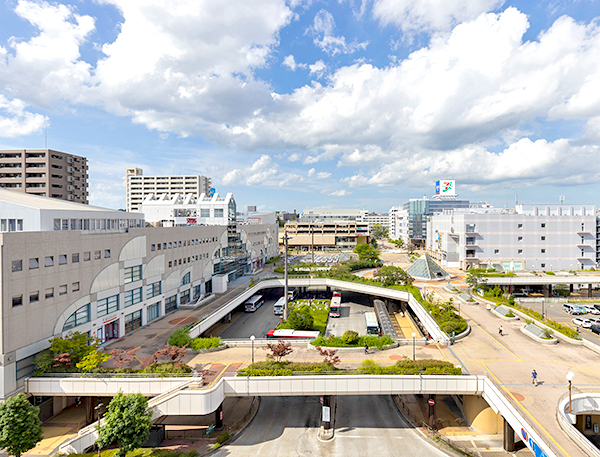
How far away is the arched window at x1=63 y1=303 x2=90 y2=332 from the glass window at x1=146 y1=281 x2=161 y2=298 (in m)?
10.8

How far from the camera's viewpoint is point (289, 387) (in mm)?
27297

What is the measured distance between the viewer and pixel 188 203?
92.4m

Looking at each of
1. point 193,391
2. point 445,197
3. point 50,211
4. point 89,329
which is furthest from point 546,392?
point 445,197

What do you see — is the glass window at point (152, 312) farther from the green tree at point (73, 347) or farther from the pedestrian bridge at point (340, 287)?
the green tree at point (73, 347)

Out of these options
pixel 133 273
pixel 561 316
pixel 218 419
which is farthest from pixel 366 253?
pixel 218 419

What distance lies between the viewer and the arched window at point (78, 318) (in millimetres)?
33094

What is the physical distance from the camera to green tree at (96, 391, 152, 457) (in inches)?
885

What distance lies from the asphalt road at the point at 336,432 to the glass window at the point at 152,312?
2178 centimetres

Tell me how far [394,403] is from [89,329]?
105 feet

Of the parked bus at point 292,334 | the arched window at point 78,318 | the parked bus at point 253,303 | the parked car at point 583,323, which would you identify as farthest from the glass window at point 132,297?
the parked car at point 583,323

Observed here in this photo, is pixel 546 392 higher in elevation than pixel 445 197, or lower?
lower

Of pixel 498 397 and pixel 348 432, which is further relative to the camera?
pixel 348 432

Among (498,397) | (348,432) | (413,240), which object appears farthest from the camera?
(413,240)

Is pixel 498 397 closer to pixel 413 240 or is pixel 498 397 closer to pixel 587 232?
pixel 587 232
